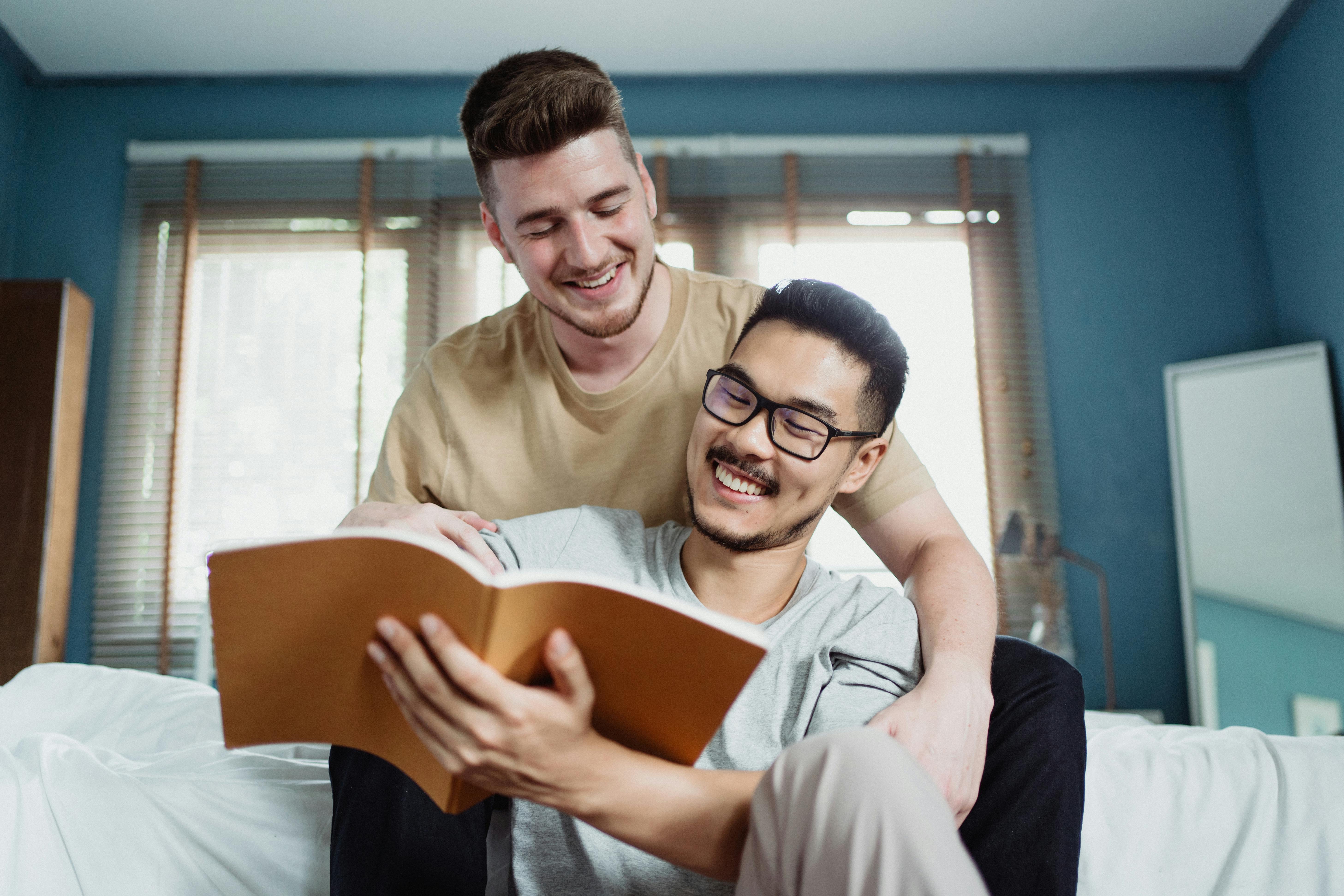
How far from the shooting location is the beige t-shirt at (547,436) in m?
1.54

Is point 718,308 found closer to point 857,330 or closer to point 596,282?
point 596,282

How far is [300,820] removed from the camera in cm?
116

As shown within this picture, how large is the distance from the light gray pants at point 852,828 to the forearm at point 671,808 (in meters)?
0.04

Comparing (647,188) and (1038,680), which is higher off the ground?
(647,188)

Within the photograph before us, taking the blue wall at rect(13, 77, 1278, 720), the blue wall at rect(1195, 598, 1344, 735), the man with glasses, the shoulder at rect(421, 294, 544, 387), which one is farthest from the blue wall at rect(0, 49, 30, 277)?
the blue wall at rect(1195, 598, 1344, 735)

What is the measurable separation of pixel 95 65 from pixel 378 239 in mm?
1219

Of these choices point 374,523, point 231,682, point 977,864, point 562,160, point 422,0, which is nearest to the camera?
point 231,682

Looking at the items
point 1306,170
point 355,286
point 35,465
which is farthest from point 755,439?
point 1306,170

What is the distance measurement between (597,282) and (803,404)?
437 millimetres

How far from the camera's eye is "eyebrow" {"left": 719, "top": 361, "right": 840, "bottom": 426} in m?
1.22

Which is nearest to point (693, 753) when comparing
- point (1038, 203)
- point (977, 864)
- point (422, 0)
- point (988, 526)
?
point (977, 864)

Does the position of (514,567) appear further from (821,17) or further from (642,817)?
(821,17)

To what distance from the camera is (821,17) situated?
3055 mm

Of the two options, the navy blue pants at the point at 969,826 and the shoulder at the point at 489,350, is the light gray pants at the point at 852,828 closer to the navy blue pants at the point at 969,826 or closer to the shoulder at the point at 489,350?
the navy blue pants at the point at 969,826
